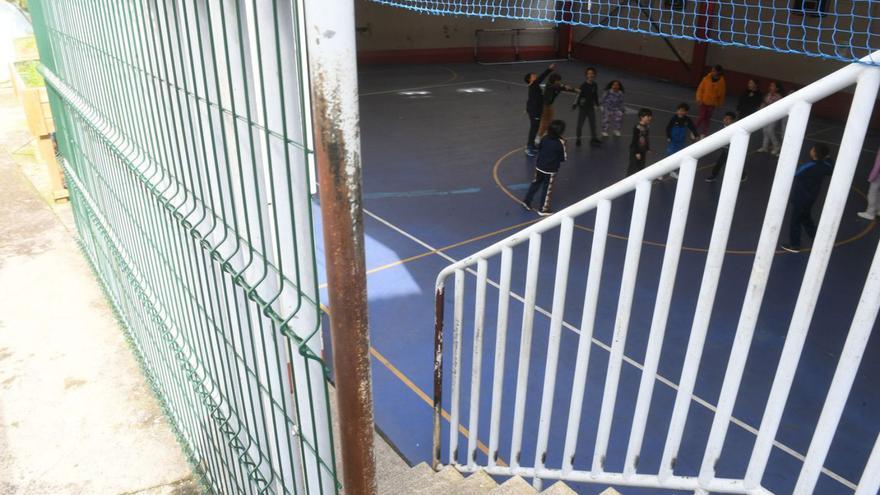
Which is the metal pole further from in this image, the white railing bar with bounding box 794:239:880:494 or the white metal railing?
the white railing bar with bounding box 794:239:880:494

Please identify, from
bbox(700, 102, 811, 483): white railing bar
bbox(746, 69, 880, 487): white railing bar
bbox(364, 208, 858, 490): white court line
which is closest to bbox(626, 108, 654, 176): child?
bbox(364, 208, 858, 490): white court line

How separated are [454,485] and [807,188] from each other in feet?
20.2

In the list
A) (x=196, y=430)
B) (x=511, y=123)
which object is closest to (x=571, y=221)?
(x=196, y=430)

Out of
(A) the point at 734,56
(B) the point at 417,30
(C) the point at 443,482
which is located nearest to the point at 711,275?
(C) the point at 443,482

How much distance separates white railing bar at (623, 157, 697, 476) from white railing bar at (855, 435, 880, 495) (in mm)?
645

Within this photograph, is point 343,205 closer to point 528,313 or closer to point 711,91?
point 528,313

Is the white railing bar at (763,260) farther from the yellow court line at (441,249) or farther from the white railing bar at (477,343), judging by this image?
the yellow court line at (441,249)

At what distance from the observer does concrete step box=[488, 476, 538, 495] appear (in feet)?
10.4

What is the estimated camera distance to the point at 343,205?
1269 millimetres

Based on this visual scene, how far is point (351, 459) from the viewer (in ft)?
4.95

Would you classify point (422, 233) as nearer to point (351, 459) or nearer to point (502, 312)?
point (502, 312)

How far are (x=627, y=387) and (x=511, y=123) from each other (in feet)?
31.5

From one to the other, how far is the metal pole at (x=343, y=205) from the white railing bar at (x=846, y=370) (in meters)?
1.18

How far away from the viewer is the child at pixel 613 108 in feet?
40.0
